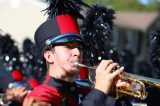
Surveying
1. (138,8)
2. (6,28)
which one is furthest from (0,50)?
(138,8)

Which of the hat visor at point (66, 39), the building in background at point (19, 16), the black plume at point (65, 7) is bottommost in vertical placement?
the hat visor at point (66, 39)

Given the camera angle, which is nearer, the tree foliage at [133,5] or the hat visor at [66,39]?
the hat visor at [66,39]

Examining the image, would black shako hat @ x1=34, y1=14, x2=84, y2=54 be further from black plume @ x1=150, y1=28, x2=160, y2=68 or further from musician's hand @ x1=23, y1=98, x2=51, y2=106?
black plume @ x1=150, y1=28, x2=160, y2=68

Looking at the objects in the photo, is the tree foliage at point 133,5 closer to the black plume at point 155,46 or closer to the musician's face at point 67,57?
the black plume at point 155,46

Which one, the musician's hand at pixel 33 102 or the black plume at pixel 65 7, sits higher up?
the black plume at pixel 65 7

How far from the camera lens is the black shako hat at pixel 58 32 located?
13.2ft

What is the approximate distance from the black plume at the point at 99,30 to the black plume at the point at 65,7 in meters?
1.31

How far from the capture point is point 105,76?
11.8 ft

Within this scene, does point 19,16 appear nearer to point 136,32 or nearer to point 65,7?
point 136,32

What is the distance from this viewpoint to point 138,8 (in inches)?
2822

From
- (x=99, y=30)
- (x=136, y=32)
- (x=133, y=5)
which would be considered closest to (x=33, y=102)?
(x=99, y=30)

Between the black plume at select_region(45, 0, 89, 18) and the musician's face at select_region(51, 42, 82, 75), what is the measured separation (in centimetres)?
54

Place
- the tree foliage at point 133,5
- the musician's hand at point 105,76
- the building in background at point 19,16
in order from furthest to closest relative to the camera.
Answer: the tree foliage at point 133,5 → the building in background at point 19,16 → the musician's hand at point 105,76

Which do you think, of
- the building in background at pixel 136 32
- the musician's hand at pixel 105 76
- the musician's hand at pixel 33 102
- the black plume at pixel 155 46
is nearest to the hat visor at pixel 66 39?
→ the musician's hand at pixel 105 76
